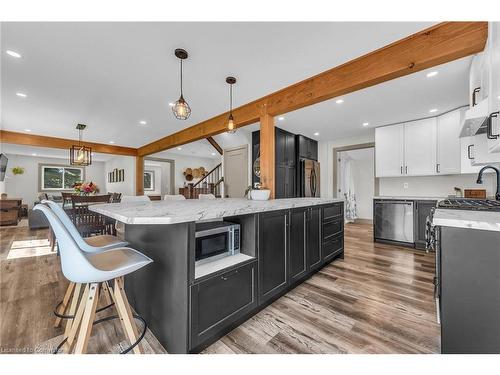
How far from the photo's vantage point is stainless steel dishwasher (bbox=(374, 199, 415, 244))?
3656 millimetres

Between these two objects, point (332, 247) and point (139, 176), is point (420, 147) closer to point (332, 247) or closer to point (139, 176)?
point (332, 247)

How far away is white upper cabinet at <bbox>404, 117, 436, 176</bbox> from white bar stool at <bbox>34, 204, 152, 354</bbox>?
179 inches

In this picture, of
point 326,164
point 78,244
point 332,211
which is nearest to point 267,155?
point 332,211

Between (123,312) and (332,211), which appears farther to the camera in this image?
(332,211)

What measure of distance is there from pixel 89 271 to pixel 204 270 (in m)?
0.62

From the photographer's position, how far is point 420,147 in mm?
3826

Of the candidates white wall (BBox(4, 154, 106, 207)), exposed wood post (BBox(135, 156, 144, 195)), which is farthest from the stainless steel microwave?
white wall (BBox(4, 154, 106, 207))

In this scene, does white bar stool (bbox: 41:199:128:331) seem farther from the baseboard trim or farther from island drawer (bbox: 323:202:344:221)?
the baseboard trim

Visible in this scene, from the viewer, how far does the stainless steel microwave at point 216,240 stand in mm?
1501

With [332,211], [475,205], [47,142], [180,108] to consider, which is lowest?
[332,211]

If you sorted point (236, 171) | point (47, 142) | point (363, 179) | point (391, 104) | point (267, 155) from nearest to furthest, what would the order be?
point (267, 155)
point (391, 104)
point (47, 142)
point (236, 171)
point (363, 179)

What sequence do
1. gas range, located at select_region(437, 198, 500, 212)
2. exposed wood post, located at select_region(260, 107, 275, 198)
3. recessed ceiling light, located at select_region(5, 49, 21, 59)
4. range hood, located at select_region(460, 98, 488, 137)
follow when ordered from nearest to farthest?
gas range, located at select_region(437, 198, 500, 212) < range hood, located at select_region(460, 98, 488, 137) < recessed ceiling light, located at select_region(5, 49, 21, 59) < exposed wood post, located at select_region(260, 107, 275, 198)

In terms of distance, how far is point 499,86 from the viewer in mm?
1327
